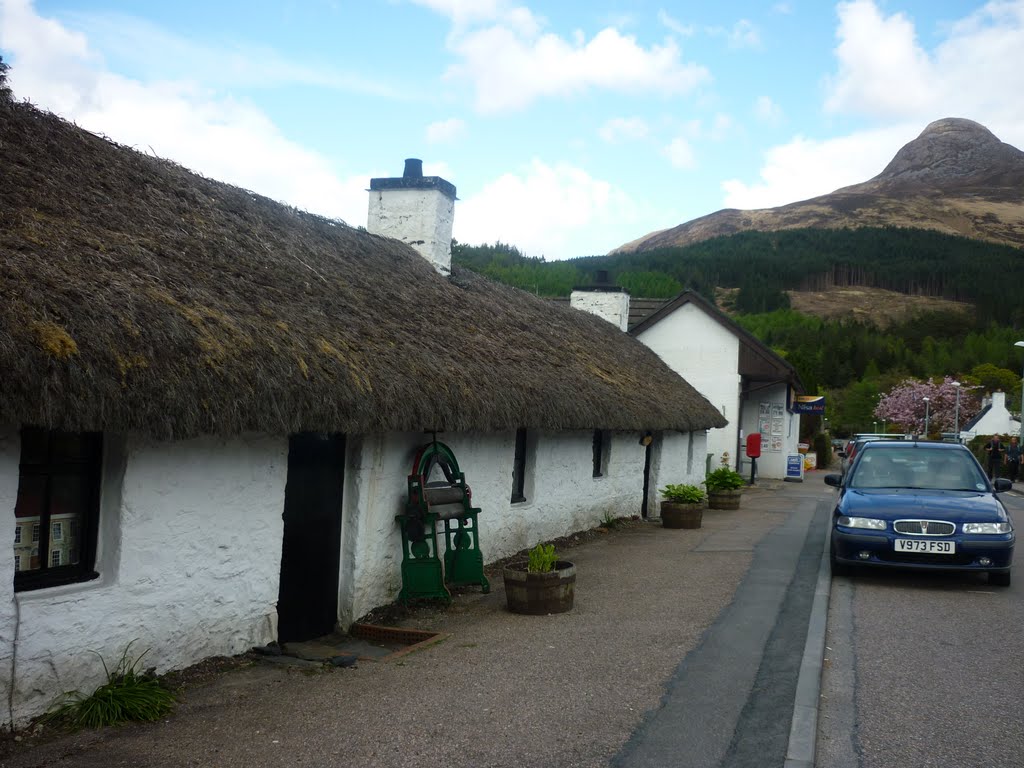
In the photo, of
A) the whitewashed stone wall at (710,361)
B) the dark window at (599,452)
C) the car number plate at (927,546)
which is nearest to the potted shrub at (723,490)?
the dark window at (599,452)

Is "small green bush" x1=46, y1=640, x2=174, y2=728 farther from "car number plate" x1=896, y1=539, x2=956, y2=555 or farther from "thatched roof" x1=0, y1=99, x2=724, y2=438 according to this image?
"car number plate" x1=896, y1=539, x2=956, y2=555

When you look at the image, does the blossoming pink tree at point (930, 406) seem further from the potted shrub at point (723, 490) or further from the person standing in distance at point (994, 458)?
the potted shrub at point (723, 490)

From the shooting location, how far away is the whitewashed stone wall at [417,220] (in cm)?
1429

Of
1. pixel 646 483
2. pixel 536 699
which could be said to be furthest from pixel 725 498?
pixel 536 699

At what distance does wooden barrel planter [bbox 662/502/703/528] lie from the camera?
16.0 meters

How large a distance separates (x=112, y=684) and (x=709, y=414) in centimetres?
1680

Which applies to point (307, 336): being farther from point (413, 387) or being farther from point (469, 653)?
point (469, 653)

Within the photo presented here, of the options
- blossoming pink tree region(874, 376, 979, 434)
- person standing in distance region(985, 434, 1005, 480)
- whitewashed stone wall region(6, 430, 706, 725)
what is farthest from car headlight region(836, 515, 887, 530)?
blossoming pink tree region(874, 376, 979, 434)

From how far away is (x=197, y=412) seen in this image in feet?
18.5

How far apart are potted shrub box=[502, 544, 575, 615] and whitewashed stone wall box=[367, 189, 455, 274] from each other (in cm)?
669

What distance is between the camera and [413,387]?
8.02 meters

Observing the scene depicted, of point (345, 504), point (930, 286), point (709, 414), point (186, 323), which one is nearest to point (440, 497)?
point (345, 504)

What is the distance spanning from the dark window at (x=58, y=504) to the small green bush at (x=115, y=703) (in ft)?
2.05

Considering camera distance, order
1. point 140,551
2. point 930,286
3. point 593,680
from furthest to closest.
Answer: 1. point 930,286
2. point 593,680
3. point 140,551
